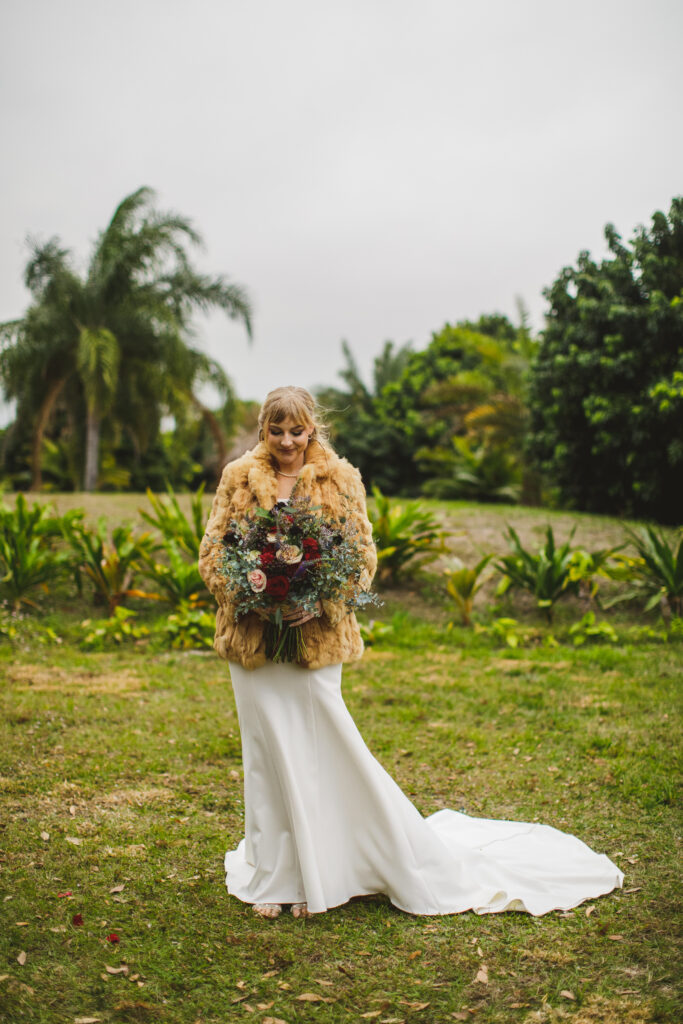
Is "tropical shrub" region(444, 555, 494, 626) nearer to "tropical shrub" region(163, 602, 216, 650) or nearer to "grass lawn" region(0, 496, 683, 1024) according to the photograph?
"grass lawn" region(0, 496, 683, 1024)

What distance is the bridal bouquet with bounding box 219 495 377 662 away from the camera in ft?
10.00

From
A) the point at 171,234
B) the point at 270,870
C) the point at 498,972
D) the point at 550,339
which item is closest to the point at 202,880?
the point at 270,870

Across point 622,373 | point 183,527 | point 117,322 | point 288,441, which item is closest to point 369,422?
point 117,322

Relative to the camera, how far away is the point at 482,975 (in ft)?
9.44

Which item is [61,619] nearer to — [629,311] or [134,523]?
[134,523]

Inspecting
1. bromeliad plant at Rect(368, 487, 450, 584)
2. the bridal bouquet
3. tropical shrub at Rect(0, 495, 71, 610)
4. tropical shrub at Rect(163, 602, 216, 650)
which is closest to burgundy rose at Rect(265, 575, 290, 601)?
the bridal bouquet

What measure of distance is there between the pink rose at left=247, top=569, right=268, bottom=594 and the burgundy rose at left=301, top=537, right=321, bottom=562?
7.8 inches

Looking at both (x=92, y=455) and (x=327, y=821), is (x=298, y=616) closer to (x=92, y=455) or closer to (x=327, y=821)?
(x=327, y=821)

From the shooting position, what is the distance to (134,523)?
11.1 meters

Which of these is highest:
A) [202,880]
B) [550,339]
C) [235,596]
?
[550,339]

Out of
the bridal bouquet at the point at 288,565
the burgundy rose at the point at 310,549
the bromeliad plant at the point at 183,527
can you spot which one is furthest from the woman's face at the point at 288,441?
the bromeliad plant at the point at 183,527

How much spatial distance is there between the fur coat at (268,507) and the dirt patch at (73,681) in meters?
3.52

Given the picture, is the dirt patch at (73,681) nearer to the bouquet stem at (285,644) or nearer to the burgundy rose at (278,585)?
the bouquet stem at (285,644)

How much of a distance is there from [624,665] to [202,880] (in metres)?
4.82
